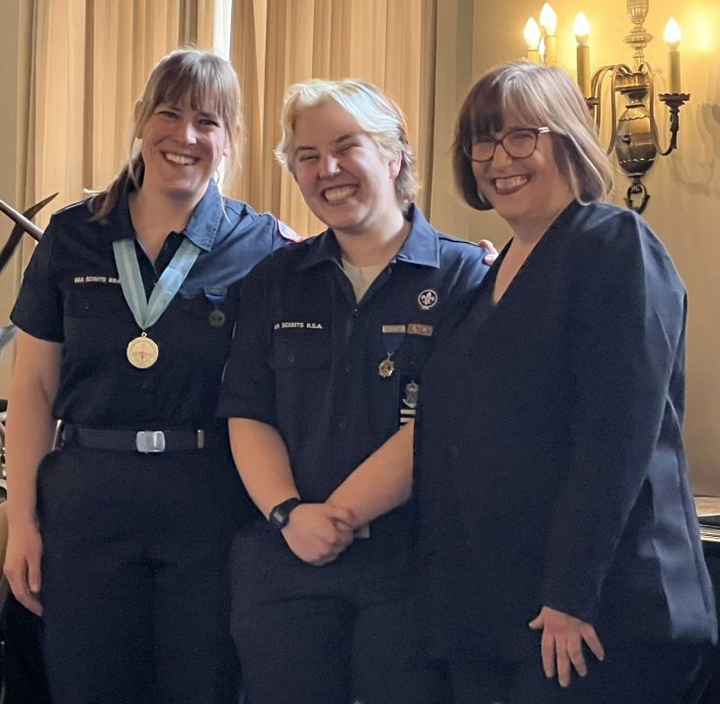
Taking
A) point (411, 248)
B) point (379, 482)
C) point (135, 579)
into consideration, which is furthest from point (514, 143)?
point (135, 579)

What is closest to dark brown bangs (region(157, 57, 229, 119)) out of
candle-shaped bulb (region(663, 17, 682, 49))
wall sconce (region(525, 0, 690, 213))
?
wall sconce (region(525, 0, 690, 213))

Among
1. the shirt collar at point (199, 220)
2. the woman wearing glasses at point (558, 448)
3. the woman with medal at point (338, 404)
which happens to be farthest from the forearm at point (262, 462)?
the shirt collar at point (199, 220)

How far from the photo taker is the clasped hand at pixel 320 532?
150 centimetres

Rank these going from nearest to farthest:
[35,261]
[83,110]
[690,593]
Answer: [690,593] < [35,261] < [83,110]

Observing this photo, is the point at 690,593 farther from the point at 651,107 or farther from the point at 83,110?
the point at 83,110

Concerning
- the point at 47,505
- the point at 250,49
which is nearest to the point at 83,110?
the point at 250,49

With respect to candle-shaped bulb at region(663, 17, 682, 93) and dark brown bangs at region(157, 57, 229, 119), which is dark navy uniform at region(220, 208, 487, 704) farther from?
candle-shaped bulb at region(663, 17, 682, 93)

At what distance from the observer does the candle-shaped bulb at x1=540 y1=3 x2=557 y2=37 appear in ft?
8.64

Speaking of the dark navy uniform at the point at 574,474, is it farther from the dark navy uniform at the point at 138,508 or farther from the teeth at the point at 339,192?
the dark navy uniform at the point at 138,508

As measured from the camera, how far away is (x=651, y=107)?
2.51 metres

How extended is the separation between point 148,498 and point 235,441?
0.57 feet

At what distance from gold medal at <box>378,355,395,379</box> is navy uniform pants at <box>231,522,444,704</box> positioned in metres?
0.25

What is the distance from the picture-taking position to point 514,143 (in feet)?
4.56

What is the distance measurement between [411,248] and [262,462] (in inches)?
16.2
